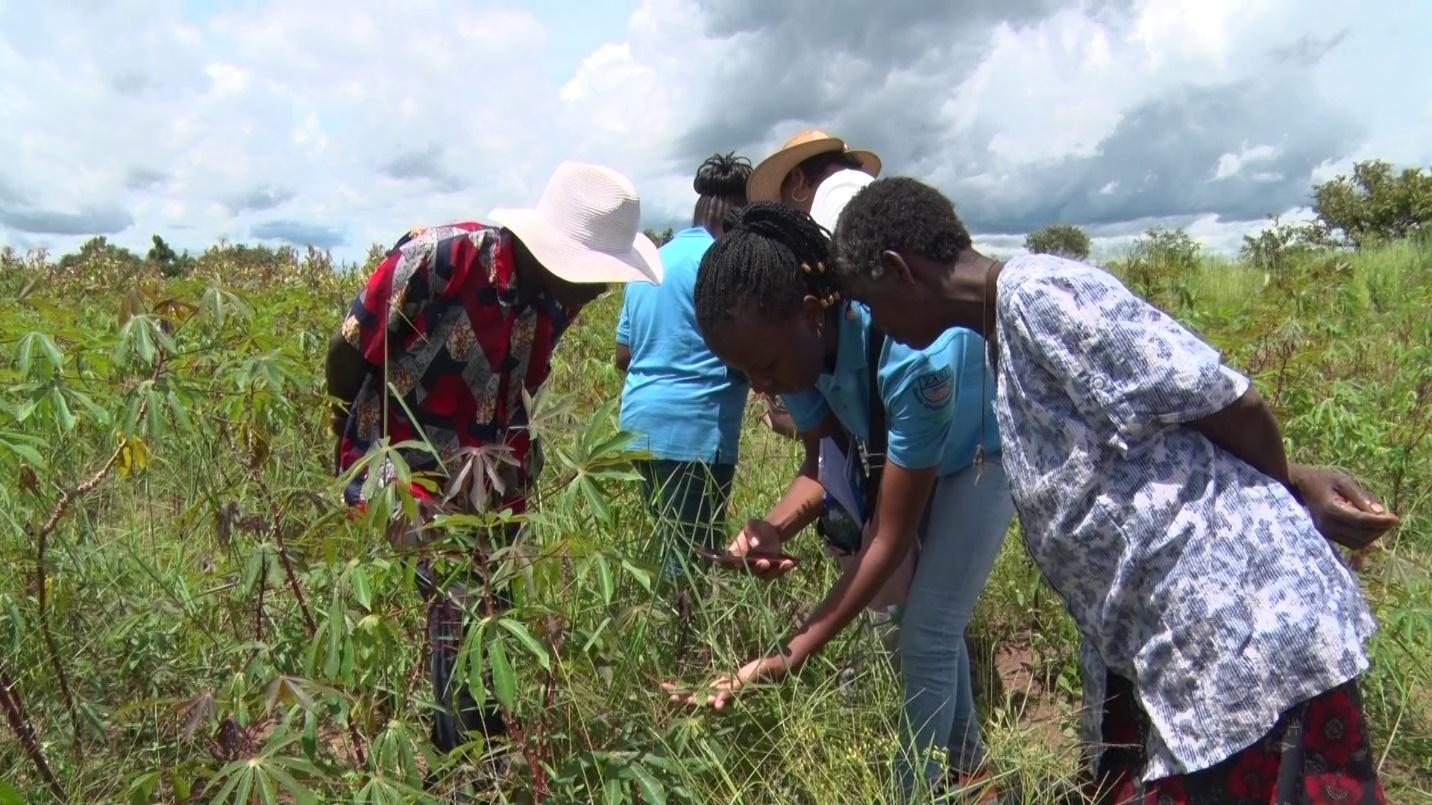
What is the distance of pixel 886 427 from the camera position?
1666 millimetres

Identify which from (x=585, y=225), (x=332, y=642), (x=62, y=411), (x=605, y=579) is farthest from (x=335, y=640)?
(x=585, y=225)

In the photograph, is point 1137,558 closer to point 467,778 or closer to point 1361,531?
point 1361,531

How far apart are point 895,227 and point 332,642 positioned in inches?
34.8

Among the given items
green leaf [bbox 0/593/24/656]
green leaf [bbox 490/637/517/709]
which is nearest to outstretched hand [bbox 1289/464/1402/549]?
green leaf [bbox 490/637/517/709]

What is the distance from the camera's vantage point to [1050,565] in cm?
129

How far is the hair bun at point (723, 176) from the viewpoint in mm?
2844

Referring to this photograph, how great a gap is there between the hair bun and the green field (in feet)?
3.23

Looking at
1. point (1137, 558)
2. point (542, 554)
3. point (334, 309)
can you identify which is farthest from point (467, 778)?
point (334, 309)

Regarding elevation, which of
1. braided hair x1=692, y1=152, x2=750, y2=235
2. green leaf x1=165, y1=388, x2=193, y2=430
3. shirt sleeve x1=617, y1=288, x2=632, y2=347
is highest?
braided hair x1=692, y1=152, x2=750, y2=235

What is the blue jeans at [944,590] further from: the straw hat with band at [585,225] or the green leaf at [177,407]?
the green leaf at [177,407]

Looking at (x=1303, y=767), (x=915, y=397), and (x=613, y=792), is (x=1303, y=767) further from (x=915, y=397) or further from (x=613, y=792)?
(x=613, y=792)

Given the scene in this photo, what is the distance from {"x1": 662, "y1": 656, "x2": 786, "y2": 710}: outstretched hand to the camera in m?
1.54

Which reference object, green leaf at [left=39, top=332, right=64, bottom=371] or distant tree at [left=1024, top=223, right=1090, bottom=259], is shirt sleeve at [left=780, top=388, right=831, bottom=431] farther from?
green leaf at [left=39, top=332, right=64, bottom=371]

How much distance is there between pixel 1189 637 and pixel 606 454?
2.43 feet
